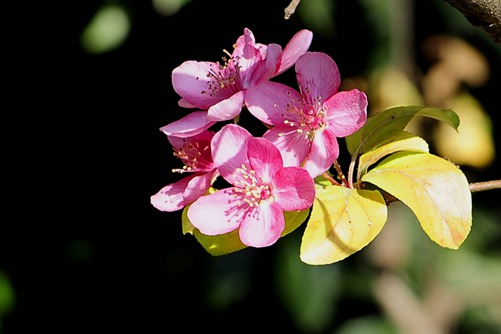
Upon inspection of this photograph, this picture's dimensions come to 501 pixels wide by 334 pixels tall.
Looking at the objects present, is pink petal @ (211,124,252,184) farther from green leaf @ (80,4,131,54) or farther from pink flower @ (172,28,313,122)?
green leaf @ (80,4,131,54)

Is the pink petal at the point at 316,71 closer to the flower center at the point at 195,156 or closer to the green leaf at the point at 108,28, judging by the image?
the flower center at the point at 195,156

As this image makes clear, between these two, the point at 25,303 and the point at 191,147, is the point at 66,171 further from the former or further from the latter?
the point at 191,147

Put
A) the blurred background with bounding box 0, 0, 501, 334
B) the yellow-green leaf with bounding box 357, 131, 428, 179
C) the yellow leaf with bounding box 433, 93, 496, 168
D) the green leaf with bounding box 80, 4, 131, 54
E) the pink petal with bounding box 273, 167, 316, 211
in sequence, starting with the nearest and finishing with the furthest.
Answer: the pink petal with bounding box 273, 167, 316, 211 < the yellow-green leaf with bounding box 357, 131, 428, 179 < the green leaf with bounding box 80, 4, 131, 54 < the blurred background with bounding box 0, 0, 501, 334 < the yellow leaf with bounding box 433, 93, 496, 168

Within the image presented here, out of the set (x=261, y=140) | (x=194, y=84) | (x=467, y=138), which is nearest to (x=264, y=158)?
(x=261, y=140)

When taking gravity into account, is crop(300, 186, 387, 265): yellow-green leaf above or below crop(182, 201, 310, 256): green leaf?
above

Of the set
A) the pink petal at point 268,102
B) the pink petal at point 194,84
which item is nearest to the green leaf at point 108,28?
the pink petal at point 194,84

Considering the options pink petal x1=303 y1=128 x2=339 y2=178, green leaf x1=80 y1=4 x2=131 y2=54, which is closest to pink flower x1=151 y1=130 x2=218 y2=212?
pink petal x1=303 y1=128 x2=339 y2=178
